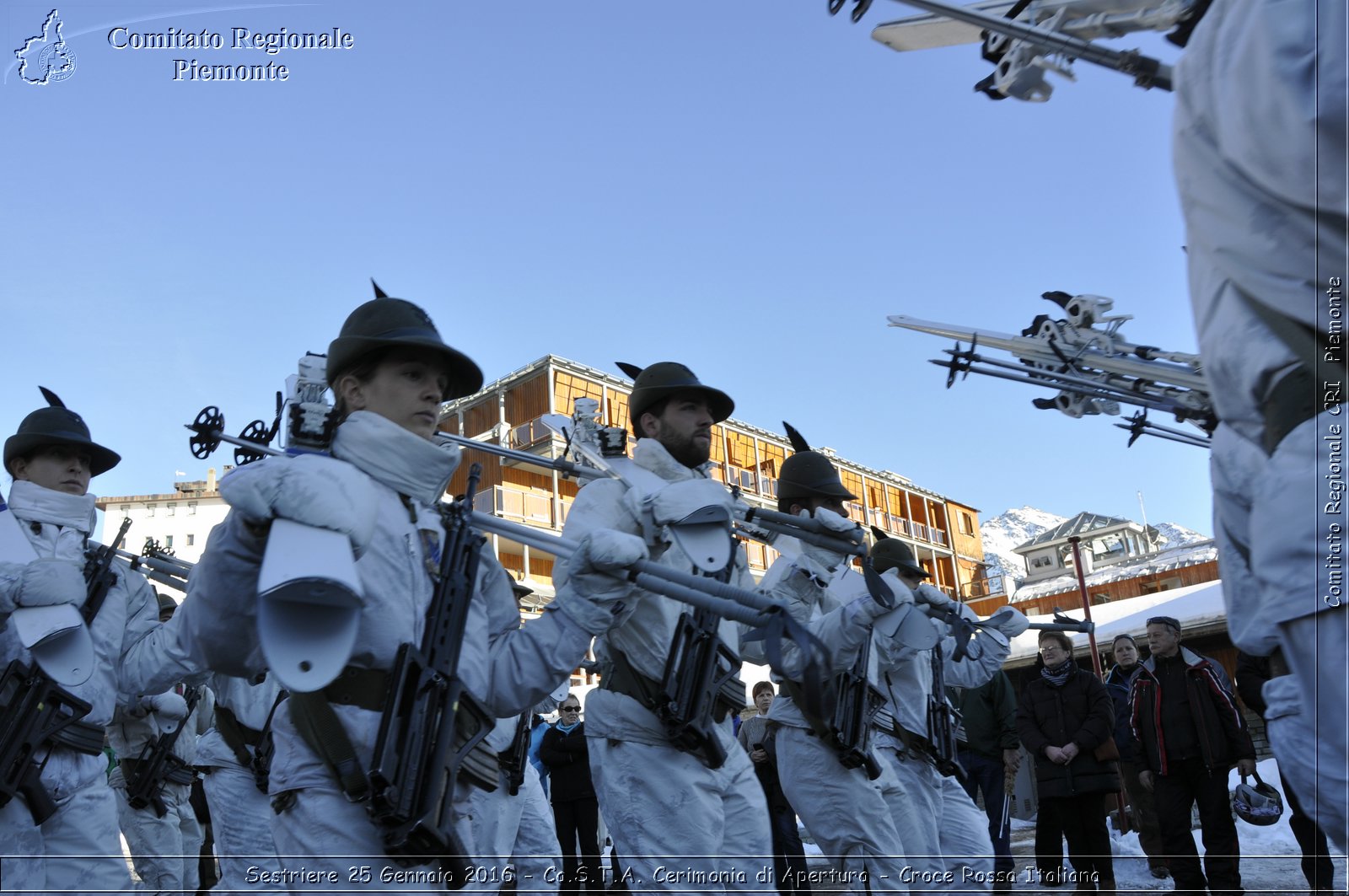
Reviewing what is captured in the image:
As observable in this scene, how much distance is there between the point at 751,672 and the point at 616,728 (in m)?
22.3

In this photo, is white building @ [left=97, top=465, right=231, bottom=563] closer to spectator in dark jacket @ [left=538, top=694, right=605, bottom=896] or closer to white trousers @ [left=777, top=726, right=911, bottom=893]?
spectator in dark jacket @ [left=538, top=694, right=605, bottom=896]

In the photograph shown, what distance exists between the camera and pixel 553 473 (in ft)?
125

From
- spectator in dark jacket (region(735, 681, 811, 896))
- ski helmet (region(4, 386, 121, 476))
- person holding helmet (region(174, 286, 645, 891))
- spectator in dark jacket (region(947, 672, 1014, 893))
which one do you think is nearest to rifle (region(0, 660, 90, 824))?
ski helmet (region(4, 386, 121, 476))

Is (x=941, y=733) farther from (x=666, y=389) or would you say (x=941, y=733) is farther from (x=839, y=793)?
(x=666, y=389)

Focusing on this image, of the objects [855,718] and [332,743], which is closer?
[332,743]

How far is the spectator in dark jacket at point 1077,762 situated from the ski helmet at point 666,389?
4.90 meters

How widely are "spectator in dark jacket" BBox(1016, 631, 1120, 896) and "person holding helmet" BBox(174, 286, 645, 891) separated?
658 centimetres

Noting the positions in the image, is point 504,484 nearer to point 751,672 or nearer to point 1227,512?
point 751,672

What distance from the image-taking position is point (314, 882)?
3002mm

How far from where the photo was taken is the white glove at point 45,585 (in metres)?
5.02

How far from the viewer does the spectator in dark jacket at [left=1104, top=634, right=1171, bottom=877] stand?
32.4 ft

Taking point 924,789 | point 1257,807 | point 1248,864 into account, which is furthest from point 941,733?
point 1248,864

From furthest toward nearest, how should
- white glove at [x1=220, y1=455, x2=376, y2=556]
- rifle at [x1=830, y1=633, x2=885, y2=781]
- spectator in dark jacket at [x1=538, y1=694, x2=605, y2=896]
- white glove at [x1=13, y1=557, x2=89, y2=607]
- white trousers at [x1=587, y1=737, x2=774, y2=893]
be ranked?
spectator in dark jacket at [x1=538, y1=694, x2=605, y2=896]
rifle at [x1=830, y1=633, x2=885, y2=781]
white glove at [x1=13, y1=557, x2=89, y2=607]
white trousers at [x1=587, y1=737, x2=774, y2=893]
white glove at [x1=220, y1=455, x2=376, y2=556]

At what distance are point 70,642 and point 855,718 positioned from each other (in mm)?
4379
